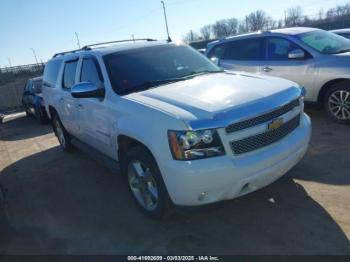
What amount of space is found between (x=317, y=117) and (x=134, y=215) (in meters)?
4.63

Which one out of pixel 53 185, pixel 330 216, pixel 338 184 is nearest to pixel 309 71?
pixel 338 184

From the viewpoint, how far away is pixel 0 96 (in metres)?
23.3

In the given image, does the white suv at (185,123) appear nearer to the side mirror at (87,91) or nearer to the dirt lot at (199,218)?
the side mirror at (87,91)

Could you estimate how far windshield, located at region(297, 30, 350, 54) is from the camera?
6727mm

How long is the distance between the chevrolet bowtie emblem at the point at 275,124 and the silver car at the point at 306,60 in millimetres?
3228

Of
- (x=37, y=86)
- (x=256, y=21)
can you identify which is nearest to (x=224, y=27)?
(x=256, y=21)

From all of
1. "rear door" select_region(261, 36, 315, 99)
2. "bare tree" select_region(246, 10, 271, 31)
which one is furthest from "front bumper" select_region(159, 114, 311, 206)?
"bare tree" select_region(246, 10, 271, 31)

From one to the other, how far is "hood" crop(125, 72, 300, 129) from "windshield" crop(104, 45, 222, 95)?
265mm

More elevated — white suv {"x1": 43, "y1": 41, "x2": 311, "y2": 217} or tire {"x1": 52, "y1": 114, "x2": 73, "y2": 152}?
white suv {"x1": 43, "y1": 41, "x2": 311, "y2": 217}

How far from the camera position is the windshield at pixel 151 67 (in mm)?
4339

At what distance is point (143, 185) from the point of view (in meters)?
3.99

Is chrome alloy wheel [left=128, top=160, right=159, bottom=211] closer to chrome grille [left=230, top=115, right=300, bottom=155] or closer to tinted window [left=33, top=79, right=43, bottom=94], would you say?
chrome grille [left=230, top=115, right=300, bottom=155]

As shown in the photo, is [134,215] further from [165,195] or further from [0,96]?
[0,96]

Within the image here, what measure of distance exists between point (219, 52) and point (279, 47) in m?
1.70
